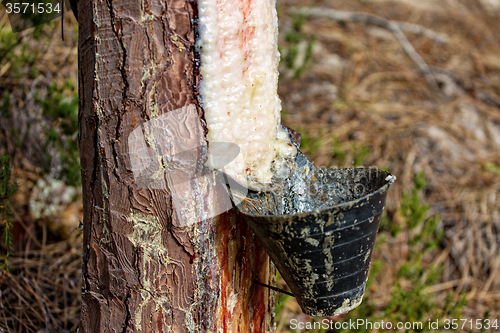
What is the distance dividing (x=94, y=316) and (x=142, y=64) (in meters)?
0.79

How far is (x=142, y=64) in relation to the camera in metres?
0.97

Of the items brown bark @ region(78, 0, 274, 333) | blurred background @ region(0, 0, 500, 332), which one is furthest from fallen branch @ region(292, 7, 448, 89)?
brown bark @ region(78, 0, 274, 333)

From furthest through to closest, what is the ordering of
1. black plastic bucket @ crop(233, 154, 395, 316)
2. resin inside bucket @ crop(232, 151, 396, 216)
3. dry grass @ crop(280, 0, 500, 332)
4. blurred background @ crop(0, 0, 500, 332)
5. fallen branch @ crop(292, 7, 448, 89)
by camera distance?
1. fallen branch @ crop(292, 7, 448, 89)
2. dry grass @ crop(280, 0, 500, 332)
3. blurred background @ crop(0, 0, 500, 332)
4. resin inside bucket @ crop(232, 151, 396, 216)
5. black plastic bucket @ crop(233, 154, 395, 316)

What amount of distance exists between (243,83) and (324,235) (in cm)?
47

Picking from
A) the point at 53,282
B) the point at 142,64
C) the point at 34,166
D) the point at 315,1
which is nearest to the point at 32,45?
the point at 34,166

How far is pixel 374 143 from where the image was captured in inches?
122

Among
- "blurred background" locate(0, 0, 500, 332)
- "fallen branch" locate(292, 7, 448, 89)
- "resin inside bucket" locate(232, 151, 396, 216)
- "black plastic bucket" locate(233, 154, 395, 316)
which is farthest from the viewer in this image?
"fallen branch" locate(292, 7, 448, 89)

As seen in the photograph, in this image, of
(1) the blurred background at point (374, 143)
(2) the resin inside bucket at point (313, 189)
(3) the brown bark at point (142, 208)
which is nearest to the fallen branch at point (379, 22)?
(1) the blurred background at point (374, 143)

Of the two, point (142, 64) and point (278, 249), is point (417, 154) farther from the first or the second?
point (142, 64)

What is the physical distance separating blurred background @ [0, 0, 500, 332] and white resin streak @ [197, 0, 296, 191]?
871 mm

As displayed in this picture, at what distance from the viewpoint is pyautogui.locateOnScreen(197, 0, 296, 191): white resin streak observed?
99cm

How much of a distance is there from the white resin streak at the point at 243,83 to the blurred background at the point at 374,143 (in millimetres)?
871

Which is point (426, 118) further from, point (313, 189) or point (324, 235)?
point (324, 235)

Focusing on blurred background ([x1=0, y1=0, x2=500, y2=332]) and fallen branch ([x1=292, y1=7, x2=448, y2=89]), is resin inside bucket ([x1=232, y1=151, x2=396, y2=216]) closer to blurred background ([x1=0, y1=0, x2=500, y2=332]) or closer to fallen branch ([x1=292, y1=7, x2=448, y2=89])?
blurred background ([x1=0, y1=0, x2=500, y2=332])
